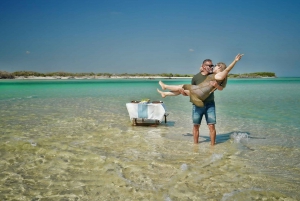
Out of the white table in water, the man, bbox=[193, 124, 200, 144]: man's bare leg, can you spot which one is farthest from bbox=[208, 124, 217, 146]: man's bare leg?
the white table in water

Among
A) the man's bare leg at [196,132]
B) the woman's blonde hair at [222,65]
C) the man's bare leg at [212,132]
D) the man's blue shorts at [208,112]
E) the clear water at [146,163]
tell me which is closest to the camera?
the clear water at [146,163]

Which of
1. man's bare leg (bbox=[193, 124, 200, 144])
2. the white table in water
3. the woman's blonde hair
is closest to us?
the woman's blonde hair

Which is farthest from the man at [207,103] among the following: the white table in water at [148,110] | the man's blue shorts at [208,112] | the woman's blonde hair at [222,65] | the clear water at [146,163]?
the white table in water at [148,110]

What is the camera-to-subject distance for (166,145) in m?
6.88

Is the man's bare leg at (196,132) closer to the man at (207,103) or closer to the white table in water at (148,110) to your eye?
the man at (207,103)

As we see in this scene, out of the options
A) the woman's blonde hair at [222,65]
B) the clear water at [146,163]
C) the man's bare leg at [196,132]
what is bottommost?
the clear water at [146,163]

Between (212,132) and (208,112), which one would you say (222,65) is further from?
(212,132)

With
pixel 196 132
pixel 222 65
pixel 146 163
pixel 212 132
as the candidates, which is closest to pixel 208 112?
pixel 212 132

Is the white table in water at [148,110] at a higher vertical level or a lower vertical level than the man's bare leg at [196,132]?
higher

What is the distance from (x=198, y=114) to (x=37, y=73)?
377 ft

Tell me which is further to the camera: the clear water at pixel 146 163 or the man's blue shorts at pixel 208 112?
the man's blue shorts at pixel 208 112

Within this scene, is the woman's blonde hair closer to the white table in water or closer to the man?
the man

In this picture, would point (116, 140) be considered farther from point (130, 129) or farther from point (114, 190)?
point (114, 190)

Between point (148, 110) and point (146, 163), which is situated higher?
point (148, 110)
